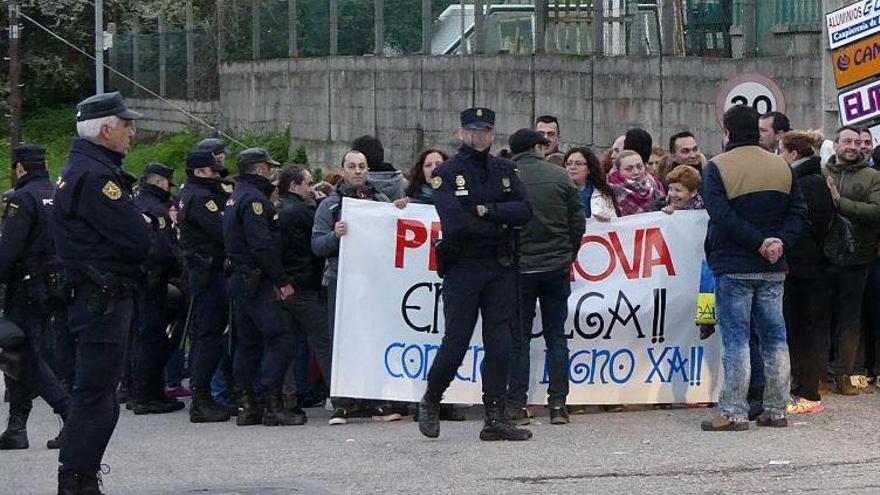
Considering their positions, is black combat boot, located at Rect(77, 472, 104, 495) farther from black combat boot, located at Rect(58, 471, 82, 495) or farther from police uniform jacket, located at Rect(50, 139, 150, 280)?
police uniform jacket, located at Rect(50, 139, 150, 280)

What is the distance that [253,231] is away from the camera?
11.9 meters

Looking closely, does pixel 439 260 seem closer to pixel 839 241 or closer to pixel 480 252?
pixel 480 252

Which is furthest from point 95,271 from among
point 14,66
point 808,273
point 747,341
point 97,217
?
point 14,66

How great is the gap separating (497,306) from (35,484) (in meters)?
2.80

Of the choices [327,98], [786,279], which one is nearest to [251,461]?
[786,279]

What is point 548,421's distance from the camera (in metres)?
11.8

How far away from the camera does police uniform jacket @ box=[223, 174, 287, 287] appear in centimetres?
1196

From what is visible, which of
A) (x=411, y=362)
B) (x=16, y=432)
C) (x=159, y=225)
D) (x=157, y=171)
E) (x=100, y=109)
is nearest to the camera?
(x=100, y=109)

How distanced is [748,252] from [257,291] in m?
3.30

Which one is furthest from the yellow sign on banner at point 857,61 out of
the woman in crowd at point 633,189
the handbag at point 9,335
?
the handbag at point 9,335

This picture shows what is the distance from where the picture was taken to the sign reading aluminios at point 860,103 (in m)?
14.6

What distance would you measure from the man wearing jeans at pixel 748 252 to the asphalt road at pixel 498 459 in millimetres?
280

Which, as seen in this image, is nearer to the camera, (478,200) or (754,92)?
(478,200)

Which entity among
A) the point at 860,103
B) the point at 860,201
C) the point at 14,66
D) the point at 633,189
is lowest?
the point at 860,201
